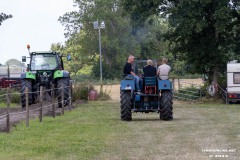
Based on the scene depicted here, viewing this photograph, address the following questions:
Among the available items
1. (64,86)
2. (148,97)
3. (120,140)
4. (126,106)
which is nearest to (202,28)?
(64,86)

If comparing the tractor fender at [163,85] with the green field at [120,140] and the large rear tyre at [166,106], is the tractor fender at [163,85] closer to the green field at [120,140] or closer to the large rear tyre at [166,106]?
the large rear tyre at [166,106]

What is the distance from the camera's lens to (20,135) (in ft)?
54.8

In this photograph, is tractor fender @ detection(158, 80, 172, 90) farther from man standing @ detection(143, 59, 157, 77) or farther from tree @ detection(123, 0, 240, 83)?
tree @ detection(123, 0, 240, 83)

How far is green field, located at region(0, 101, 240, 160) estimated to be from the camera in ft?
42.3

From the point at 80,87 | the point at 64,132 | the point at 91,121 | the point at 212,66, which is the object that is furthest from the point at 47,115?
the point at 212,66

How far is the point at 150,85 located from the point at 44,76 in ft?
32.0

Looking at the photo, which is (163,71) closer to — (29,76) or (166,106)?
(166,106)

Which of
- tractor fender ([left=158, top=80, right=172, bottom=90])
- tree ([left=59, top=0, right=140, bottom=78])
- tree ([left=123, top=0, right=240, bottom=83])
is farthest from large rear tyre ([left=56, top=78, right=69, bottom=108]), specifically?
tree ([left=59, top=0, right=140, bottom=78])

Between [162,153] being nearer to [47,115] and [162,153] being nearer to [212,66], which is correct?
[47,115]

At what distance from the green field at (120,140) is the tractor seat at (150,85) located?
1618 millimetres

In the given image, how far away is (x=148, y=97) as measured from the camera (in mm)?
22578

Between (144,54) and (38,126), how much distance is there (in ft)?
258

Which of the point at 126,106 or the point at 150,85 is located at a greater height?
the point at 150,85

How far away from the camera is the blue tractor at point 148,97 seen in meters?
22.0
